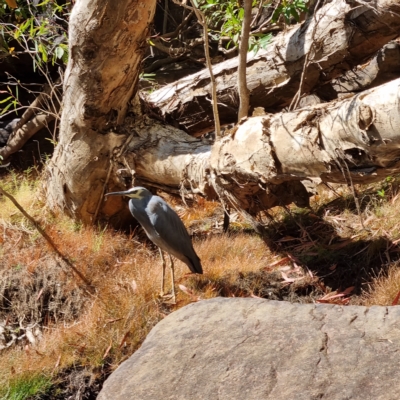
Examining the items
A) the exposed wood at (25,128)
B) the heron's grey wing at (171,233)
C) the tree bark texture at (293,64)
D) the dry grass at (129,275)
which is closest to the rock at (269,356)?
the dry grass at (129,275)

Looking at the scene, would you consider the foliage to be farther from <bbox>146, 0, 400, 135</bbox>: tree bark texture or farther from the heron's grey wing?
the heron's grey wing

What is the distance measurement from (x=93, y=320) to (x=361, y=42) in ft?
10.4

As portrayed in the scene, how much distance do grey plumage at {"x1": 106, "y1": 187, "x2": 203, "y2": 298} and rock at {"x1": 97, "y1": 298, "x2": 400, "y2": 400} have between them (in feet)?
2.95

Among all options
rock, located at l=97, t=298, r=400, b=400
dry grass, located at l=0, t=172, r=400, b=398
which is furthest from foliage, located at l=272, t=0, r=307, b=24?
rock, located at l=97, t=298, r=400, b=400

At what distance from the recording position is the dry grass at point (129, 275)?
4.12 metres

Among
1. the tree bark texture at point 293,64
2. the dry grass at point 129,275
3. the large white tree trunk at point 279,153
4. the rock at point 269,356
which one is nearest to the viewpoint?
the rock at point 269,356

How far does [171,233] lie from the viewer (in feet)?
14.8

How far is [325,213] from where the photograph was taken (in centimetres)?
566

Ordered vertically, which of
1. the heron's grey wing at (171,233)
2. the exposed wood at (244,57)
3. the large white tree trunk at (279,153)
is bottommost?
the heron's grey wing at (171,233)

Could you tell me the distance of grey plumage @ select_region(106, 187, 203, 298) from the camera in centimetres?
448

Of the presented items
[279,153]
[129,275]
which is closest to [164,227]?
[129,275]

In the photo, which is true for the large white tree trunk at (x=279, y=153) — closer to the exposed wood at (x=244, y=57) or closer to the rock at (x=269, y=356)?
the exposed wood at (x=244, y=57)

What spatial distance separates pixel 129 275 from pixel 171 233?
1.93 ft

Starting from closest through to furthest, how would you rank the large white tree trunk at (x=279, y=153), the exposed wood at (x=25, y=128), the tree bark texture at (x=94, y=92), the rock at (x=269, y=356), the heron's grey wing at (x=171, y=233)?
the rock at (x=269, y=356) < the large white tree trunk at (x=279, y=153) < the heron's grey wing at (x=171, y=233) < the tree bark texture at (x=94, y=92) < the exposed wood at (x=25, y=128)
